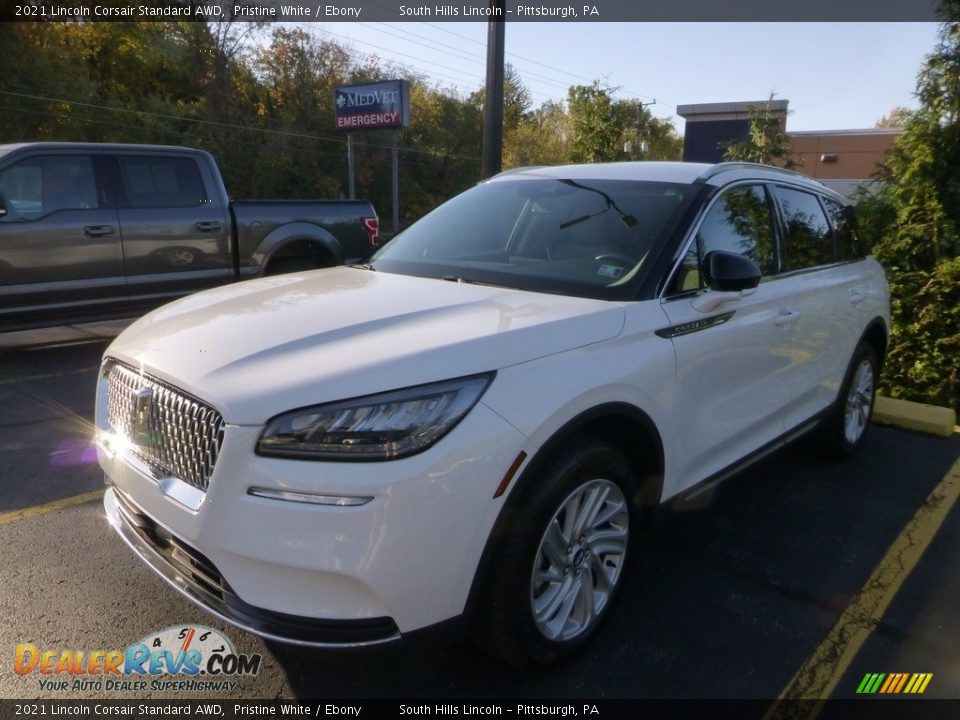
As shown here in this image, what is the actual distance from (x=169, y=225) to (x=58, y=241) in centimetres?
106

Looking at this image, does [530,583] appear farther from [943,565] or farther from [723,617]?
[943,565]

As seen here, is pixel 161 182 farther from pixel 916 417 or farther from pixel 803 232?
pixel 916 417

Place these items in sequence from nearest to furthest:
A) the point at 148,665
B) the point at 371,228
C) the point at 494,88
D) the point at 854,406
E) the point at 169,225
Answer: the point at 148,665 → the point at 854,406 → the point at 169,225 → the point at 494,88 → the point at 371,228

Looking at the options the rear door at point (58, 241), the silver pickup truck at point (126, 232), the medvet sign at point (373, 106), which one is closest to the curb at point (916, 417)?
the silver pickup truck at point (126, 232)

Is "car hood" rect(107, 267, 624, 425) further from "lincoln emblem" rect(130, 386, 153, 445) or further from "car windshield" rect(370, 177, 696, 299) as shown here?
"car windshield" rect(370, 177, 696, 299)

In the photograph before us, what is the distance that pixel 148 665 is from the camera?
286cm

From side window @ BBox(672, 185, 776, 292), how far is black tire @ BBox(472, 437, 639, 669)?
0.96 m

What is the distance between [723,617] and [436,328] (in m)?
1.78

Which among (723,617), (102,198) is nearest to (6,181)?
(102,198)

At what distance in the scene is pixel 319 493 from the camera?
217cm

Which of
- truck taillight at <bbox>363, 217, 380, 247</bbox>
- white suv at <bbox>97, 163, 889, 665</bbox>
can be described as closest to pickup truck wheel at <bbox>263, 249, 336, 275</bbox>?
truck taillight at <bbox>363, 217, 380, 247</bbox>

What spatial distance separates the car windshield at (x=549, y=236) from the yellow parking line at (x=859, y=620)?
5.27 ft

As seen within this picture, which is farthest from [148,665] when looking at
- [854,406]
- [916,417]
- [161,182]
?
[161,182]

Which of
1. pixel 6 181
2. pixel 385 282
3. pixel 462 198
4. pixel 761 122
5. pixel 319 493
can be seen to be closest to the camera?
pixel 319 493
